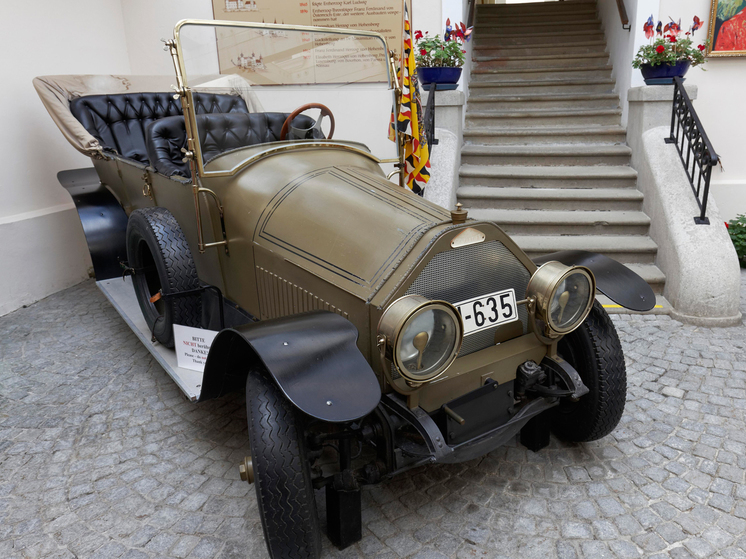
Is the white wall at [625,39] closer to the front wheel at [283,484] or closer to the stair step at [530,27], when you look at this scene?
the stair step at [530,27]

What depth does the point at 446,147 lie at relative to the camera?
5.41 metres

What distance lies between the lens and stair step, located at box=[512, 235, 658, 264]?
463 cm

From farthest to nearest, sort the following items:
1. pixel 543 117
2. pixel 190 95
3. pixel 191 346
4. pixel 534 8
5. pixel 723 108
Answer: pixel 534 8 → pixel 543 117 → pixel 723 108 → pixel 191 346 → pixel 190 95

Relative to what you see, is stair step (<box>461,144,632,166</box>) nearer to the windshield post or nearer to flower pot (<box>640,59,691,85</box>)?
flower pot (<box>640,59,691,85</box>)

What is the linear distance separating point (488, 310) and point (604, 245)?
3.12m

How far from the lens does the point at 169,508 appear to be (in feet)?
7.38

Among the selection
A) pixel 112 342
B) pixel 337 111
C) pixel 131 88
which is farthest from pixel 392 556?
pixel 131 88

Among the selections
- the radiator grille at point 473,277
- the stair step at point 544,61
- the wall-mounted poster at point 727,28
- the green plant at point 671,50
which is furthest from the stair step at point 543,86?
the radiator grille at point 473,277

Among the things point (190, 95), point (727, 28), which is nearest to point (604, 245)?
point (727, 28)

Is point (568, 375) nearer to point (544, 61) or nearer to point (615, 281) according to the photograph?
point (615, 281)

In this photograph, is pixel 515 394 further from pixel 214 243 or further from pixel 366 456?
pixel 214 243

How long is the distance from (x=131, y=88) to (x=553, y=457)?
504cm

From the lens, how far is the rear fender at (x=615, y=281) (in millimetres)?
2387

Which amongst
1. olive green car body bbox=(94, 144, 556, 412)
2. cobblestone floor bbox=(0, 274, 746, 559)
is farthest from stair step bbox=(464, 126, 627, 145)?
olive green car body bbox=(94, 144, 556, 412)
